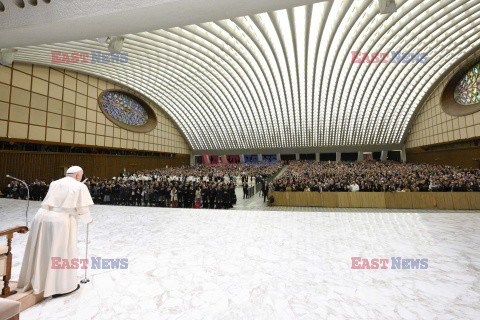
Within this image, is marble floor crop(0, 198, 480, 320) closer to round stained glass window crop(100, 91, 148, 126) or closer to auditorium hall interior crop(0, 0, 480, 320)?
auditorium hall interior crop(0, 0, 480, 320)

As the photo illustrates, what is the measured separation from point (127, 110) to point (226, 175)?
1701 cm

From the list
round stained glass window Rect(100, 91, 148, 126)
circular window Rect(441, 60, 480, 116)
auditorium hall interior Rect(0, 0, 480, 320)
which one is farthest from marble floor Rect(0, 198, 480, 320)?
circular window Rect(441, 60, 480, 116)

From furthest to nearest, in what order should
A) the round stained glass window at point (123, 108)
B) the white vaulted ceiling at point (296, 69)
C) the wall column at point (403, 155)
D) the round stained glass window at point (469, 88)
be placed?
the wall column at point (403, 155)
the round stained glass window at point (123, 108)
the round stained glass window at point (469, 88)
the white vaulted ceiling at point (296, 69)

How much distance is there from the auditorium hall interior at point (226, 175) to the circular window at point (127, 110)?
0.21 meters

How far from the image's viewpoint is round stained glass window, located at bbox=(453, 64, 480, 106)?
21136mm

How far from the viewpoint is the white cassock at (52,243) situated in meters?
2.76

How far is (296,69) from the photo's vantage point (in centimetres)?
2155

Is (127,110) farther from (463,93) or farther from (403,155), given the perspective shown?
(403,155)

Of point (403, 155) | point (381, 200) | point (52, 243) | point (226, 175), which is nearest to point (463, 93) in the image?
point (403, 155)

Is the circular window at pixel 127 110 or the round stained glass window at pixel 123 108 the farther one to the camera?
the round stained glass window at pixel 123 108

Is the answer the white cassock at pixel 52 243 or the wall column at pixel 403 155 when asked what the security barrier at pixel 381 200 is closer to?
the white cassock at pixel 52 243

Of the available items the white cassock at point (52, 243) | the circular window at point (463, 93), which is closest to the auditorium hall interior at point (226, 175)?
the white cassock at point (52, 243)

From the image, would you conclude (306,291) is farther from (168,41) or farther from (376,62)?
(376,62)

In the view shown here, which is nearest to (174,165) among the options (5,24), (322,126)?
(322,126)
